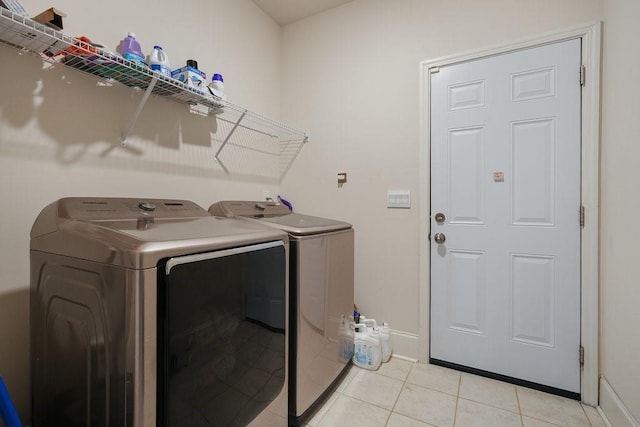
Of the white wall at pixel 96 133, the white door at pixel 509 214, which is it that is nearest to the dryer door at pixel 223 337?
the white wall at pixel 96 133

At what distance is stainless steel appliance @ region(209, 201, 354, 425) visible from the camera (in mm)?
1479

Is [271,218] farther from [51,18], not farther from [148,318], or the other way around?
[51,18]

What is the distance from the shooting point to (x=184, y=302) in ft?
3.04

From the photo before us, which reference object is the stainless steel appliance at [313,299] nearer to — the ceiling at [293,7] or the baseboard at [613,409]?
the baseboard at [613,409]

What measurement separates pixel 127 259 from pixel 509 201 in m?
2.00

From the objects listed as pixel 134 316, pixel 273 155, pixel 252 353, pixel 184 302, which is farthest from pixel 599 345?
pixel 273 155

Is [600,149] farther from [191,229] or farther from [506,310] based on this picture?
[191,229]

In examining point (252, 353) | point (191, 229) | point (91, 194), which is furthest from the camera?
point (91, 194)

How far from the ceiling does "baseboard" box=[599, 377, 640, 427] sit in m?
2.96

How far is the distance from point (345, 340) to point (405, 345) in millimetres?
538

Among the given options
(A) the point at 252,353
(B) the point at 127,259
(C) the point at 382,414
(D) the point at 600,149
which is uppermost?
(D) the point at 600,149

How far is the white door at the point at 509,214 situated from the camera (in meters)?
1.75

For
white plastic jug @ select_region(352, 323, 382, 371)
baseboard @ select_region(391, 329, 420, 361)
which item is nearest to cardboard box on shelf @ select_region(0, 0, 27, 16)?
white plastic jug @ select_region(352, 323, 382, 371)

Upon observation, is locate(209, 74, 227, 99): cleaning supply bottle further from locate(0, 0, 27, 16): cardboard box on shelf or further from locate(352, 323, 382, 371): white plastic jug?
locate(352, 323, 382, 371): white plastic jug
